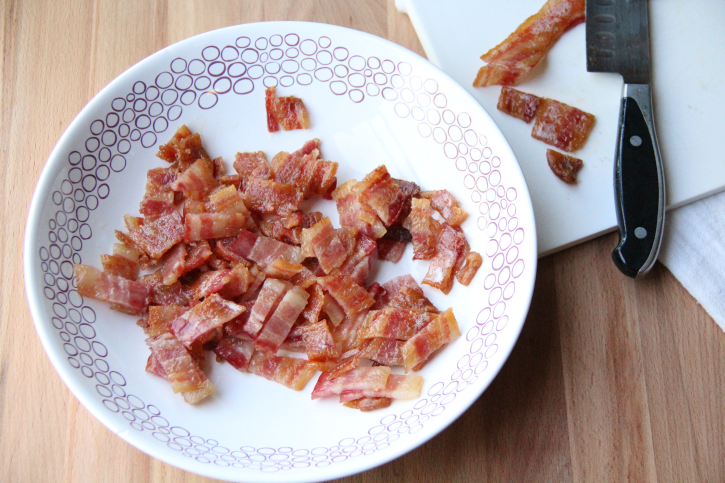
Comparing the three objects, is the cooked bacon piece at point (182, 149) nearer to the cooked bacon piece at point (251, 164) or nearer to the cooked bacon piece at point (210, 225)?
the cooked bacon piece at point (251, 164)

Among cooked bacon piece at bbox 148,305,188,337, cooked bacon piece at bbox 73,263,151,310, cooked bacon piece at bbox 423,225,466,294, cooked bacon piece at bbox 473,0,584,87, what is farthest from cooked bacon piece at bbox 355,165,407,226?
cooked bacon piece at bbox 73,263,151,310

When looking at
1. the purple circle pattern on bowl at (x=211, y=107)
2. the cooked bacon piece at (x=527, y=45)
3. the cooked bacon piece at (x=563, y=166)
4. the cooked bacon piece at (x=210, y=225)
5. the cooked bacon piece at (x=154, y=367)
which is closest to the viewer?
the purple circle pattern on bowl at (x=211, y=107)

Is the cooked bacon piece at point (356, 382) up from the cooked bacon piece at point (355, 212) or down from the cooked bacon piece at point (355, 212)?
down

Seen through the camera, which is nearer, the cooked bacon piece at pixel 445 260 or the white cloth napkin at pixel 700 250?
the cooked bacon piece at pixel 445 260

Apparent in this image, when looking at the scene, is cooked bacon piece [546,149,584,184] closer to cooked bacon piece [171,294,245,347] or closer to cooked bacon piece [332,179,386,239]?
cooked bacon piece [332,179,386,239]

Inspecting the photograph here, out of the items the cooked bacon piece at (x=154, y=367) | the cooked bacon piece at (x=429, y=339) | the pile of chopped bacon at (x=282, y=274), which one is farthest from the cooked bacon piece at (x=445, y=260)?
the cooked bacon piece at (x=154, y=367)

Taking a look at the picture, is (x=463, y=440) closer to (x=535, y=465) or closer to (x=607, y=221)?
(x=535, y=465)

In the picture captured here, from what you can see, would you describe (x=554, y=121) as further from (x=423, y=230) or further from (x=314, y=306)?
(x=314, y=306)

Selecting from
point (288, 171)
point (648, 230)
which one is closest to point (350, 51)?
point (288, 171)
